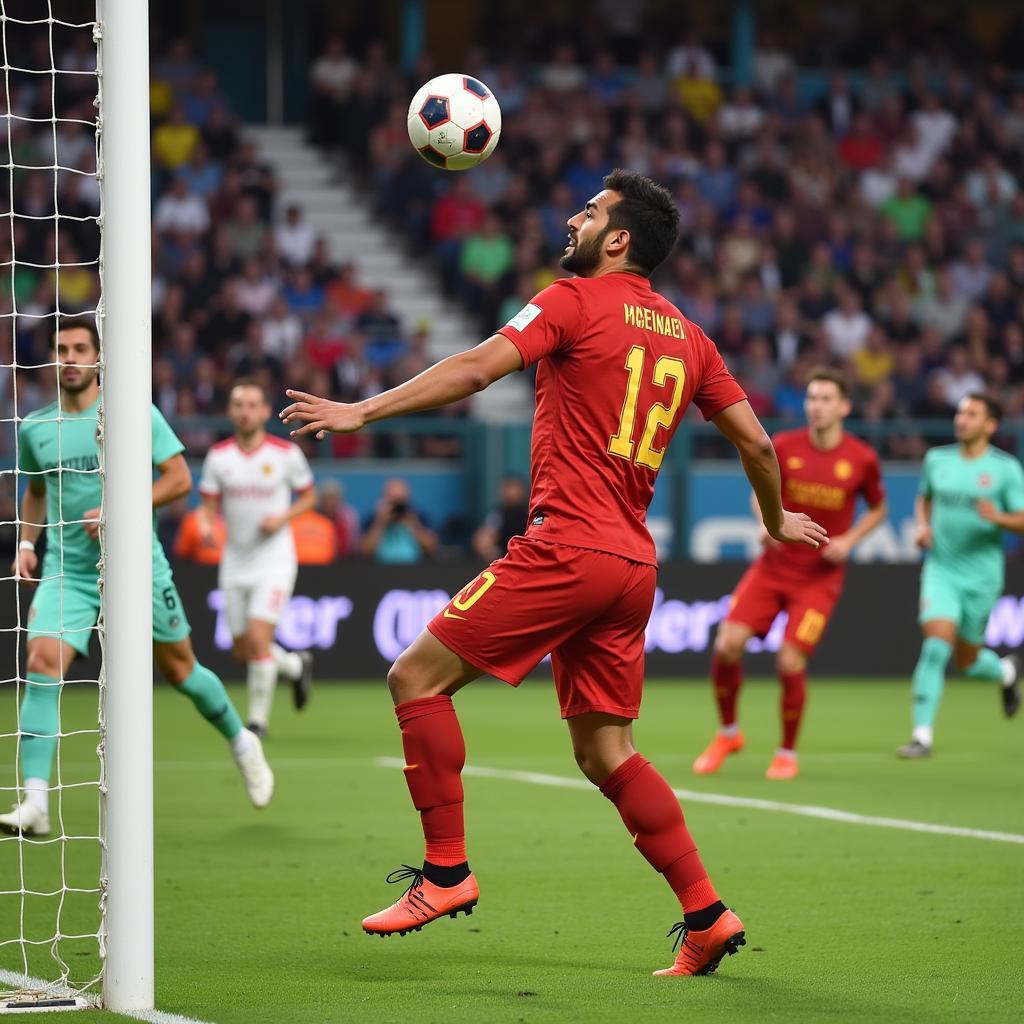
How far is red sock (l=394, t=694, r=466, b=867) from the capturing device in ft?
17.4

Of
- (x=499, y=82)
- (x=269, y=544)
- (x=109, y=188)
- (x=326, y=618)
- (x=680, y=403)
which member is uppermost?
(x=499, y=82)

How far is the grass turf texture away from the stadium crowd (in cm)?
982

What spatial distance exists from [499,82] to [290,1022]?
65.4ft

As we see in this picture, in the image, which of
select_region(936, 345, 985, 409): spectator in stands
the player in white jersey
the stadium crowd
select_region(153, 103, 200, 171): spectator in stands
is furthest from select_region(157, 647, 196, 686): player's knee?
select_region(936, 345, 985, 409): spectator in stands

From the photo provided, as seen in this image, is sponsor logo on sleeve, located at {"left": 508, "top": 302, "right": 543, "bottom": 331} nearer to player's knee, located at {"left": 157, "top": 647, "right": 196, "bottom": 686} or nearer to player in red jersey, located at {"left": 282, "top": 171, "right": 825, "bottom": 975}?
player in red jersey, located at {"left": 282, "top": 171, "right": 825, "bottom": 975}

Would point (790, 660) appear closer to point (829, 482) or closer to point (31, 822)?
point (829, 482)

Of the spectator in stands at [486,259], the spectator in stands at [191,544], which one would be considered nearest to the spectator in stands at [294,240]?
the spectator in stands at [486,259]

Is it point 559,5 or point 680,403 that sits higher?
point 559,5

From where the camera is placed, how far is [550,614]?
5.32 meters

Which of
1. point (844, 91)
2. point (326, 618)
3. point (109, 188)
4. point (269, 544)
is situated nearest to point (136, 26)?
point (109, 188)

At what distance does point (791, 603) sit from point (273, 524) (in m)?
3.61

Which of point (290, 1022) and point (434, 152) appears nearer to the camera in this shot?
point (290, 1022)

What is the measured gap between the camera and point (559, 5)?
88.2ft

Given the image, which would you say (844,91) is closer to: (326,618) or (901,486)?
(901,486)
